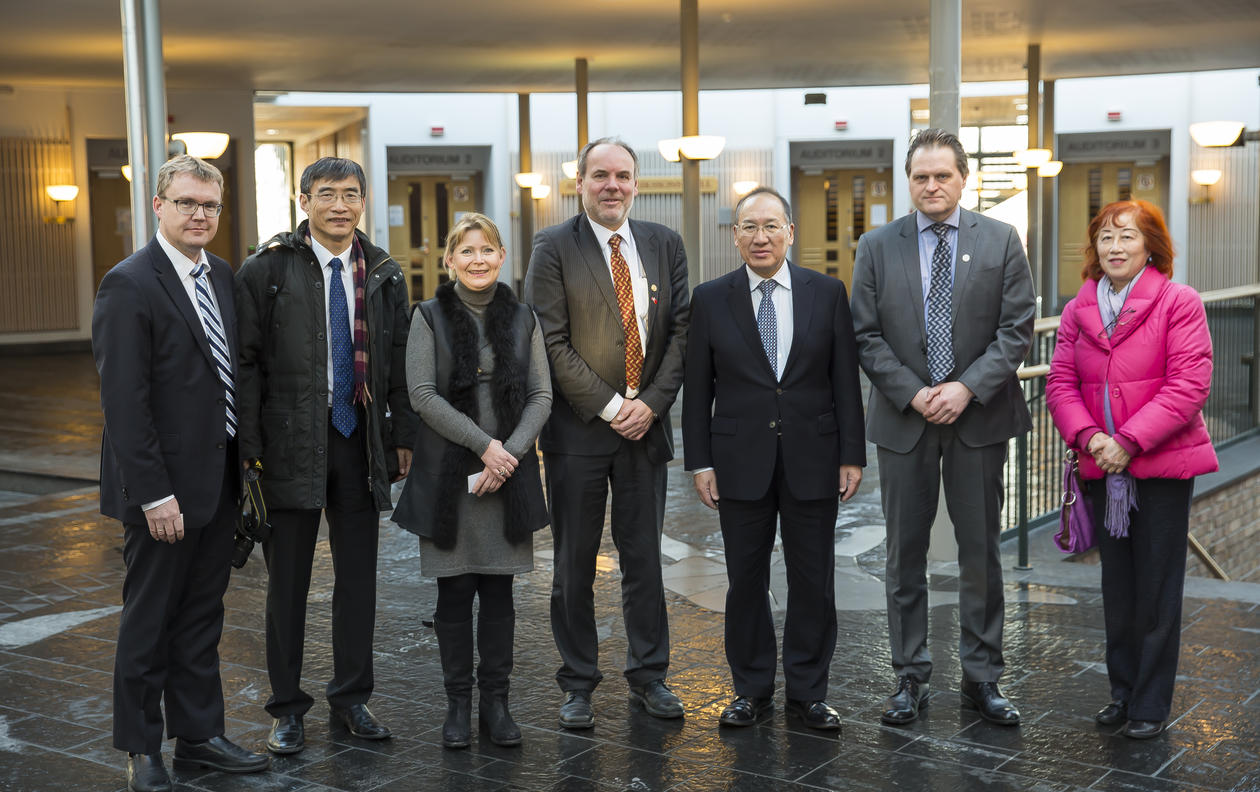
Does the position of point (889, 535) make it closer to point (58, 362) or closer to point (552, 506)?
point (552, 506)

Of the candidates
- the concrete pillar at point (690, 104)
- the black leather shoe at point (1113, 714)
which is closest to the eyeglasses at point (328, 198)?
the black leather shoe at point (1113, 714)

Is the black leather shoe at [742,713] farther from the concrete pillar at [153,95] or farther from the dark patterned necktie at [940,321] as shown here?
the concrete pillar at [153,95]

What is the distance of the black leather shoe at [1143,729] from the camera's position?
3.89 m

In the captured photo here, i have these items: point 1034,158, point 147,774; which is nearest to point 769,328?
point 147,774

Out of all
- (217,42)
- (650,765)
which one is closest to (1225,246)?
(217,42)

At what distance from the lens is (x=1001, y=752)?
3.79 metres

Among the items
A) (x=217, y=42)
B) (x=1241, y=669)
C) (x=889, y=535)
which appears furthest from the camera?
(x=217, y=42)

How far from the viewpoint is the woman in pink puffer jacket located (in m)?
3.91

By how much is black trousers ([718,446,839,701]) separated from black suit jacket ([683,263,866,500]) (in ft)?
0.23

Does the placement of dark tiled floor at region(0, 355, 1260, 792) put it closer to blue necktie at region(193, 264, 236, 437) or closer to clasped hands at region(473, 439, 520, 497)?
clasped hands at region(473, 439, 520, 497)

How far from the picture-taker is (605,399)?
4.07m

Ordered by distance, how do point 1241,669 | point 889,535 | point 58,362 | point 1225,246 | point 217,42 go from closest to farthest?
point 889,535 → point 1241,669 → point 217,42 → point 58,362 → point 1225,246

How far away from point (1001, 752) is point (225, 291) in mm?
2607

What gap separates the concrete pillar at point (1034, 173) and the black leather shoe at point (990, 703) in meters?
13.7
